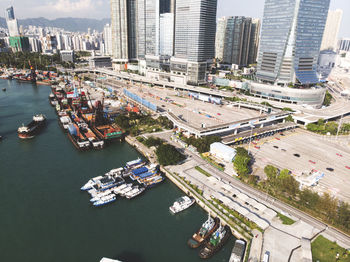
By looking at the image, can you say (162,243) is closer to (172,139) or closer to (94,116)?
(172,139)

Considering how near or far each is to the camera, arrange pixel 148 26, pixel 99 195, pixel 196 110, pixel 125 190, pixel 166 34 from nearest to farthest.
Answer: pixel 99 195
pixel 125 190
pixel 196 110
pixel 166 34
pixel 148 26

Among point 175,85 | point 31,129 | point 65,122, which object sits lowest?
point 65,122

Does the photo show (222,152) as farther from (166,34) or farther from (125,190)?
(166,34)

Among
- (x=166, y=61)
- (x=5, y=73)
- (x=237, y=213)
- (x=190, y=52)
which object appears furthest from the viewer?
(x=5, y=73)

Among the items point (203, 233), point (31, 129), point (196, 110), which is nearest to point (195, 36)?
point (196, 110)

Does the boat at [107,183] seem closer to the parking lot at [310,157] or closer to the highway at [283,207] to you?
the highway at [283,207]

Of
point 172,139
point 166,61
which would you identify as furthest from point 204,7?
point 172,139

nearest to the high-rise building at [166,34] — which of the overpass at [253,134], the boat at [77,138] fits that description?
the overpass at [253,134]
